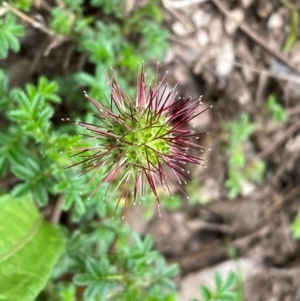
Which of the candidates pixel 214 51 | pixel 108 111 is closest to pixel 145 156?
pixel 108 111

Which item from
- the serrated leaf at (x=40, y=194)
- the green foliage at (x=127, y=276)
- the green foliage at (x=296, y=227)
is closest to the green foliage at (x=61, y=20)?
the serrated leaf at (x=40, y=194)

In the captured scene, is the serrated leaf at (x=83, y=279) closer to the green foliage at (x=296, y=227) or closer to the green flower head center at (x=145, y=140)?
the green flower head center at (x=145, y=140)

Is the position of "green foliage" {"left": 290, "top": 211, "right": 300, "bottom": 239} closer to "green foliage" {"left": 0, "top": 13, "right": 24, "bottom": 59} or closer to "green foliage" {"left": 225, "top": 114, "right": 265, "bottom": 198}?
"green foliage" {"left": 225, "top": 114, "right": 265, "bottom": 198}

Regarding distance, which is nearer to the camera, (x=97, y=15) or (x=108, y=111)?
(x=108, y=111)

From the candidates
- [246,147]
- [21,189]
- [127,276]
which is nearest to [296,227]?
[246,147]

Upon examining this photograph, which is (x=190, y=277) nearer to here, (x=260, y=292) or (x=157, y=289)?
(x=260, y=292)
